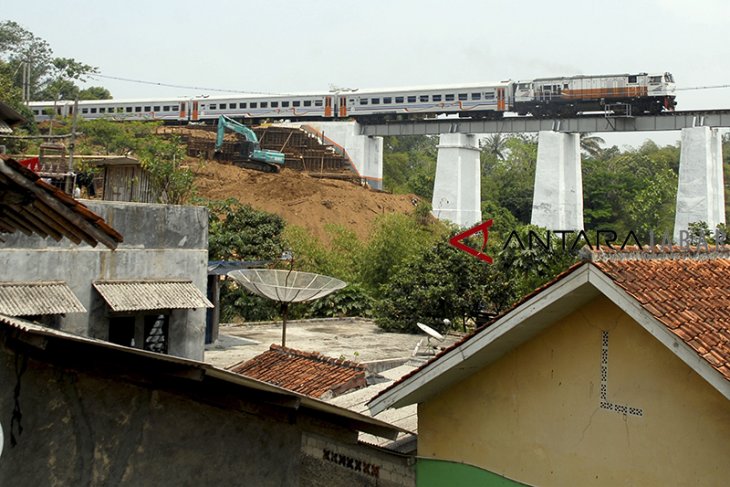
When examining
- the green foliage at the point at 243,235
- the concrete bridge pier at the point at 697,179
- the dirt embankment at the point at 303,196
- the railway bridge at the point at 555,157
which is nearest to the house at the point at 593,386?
the green foliage at the point at 243,235

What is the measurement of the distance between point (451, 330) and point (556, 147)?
17.2 metres

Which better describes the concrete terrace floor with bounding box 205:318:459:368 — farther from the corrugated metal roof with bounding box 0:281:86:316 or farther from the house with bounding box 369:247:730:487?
the house with bounding box 369:247:730:487

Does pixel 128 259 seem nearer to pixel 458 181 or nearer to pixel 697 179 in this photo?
pixel 697 179

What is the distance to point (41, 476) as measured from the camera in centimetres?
386

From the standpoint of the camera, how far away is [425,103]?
4181 cm

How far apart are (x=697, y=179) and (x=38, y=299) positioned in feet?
96.6

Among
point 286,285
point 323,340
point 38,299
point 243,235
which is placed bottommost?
point 323,340

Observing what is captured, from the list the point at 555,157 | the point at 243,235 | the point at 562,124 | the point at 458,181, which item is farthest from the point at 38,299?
the point at 458,181

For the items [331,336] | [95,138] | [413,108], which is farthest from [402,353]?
[95,138]

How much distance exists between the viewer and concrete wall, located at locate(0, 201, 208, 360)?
10945mm

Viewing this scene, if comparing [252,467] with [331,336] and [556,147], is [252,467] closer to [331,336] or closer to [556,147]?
[331,336]

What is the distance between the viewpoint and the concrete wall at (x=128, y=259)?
10.9 metres

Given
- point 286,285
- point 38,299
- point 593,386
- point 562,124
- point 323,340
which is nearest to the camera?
point 593,386

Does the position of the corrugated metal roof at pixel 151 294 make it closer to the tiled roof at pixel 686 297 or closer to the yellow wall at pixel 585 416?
the yellow wall at pixel 585 416
